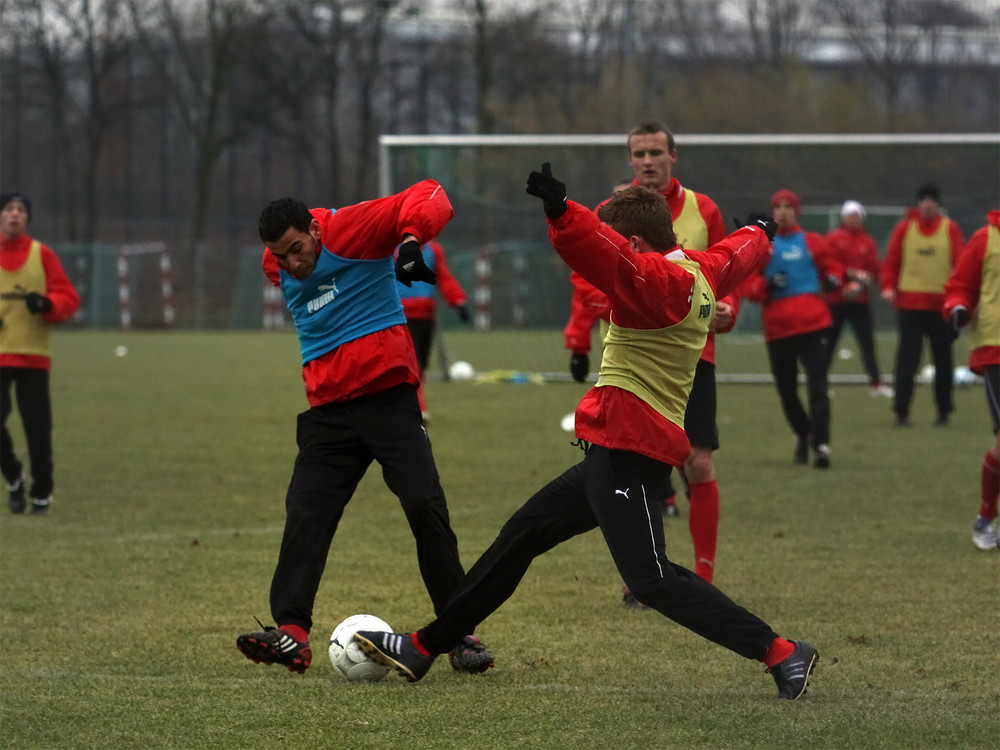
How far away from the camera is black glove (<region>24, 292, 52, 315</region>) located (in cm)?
877

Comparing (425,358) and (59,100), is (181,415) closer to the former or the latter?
(425,358)

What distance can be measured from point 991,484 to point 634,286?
4.08 m

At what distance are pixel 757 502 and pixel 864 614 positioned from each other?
3337mm

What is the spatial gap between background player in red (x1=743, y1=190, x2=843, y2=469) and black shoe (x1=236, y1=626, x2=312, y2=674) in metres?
6.79

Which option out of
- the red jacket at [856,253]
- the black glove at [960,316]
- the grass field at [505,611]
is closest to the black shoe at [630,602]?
the grass field at [505,611]

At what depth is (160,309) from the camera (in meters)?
38.2

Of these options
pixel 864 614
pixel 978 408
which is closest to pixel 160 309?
pixel 978 408

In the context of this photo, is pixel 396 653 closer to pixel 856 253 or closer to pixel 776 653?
pixel 776 653

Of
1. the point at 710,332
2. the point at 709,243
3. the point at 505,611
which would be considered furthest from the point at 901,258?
the point at 505,611

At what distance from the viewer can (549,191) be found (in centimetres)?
411

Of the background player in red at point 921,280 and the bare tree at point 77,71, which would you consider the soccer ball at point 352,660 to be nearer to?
the background player in red at point 921,280

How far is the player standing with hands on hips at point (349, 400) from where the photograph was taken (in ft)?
17.3

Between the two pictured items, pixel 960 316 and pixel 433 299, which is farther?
pixel 433 299

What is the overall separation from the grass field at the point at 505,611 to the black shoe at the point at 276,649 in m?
0.11
